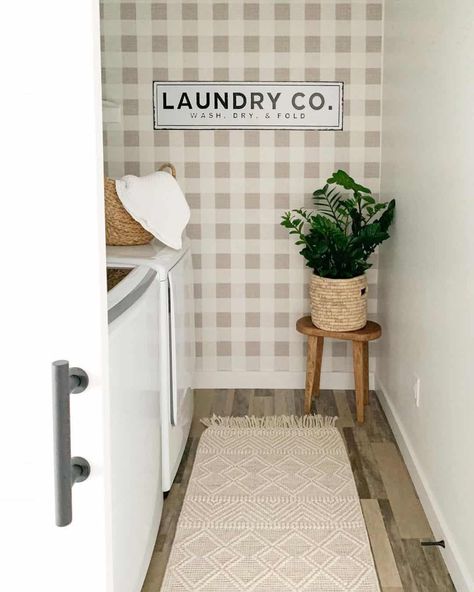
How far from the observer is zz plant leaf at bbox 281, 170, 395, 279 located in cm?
361

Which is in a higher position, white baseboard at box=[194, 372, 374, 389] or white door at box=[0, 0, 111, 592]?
white door at box=[0, 0, 111, 592]

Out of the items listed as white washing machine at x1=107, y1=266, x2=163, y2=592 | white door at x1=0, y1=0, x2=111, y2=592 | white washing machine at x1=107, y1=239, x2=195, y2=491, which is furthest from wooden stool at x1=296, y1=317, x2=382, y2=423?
Answer: white door at x1=0, y1=0, x2=111, y2=592

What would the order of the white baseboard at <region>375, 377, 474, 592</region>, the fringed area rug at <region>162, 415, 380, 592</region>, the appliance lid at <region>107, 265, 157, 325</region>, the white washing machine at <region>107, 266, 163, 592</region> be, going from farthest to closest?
the fringed area rug at <region>162, 415, 380, 592</region> → the white baseboard at <region>375, 377, 474, 592</region> → the appliance lid at <region>107, 265, 157, 325</region> → the white washing machine at <region>107, 266, 163, 592</region>

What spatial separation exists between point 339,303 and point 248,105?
1.14m

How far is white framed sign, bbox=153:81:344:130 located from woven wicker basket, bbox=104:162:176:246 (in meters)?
1.01

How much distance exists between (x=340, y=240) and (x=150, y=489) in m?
1.68

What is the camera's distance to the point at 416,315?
3025 millimetres

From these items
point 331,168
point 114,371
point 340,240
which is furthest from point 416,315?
point 114,371

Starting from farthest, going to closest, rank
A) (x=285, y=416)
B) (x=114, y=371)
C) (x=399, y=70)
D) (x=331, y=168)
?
(x=331, y=168), (x=285, y=416), (x=399, y=70), (x=114, y=371)

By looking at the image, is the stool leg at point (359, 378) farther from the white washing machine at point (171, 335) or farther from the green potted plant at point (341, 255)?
the white washing machine at point (171, 335)

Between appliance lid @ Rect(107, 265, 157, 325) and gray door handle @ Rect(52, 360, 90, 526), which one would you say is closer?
gray door handle @ Rect(52, 360, 90, 526)

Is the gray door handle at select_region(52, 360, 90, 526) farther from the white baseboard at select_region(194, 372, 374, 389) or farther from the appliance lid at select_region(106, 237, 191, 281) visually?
the white baseboard at select_region(194, 372, 374, 389)

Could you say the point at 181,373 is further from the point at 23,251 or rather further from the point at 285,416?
the point at 23,251

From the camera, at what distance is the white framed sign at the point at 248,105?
12.9 feet
